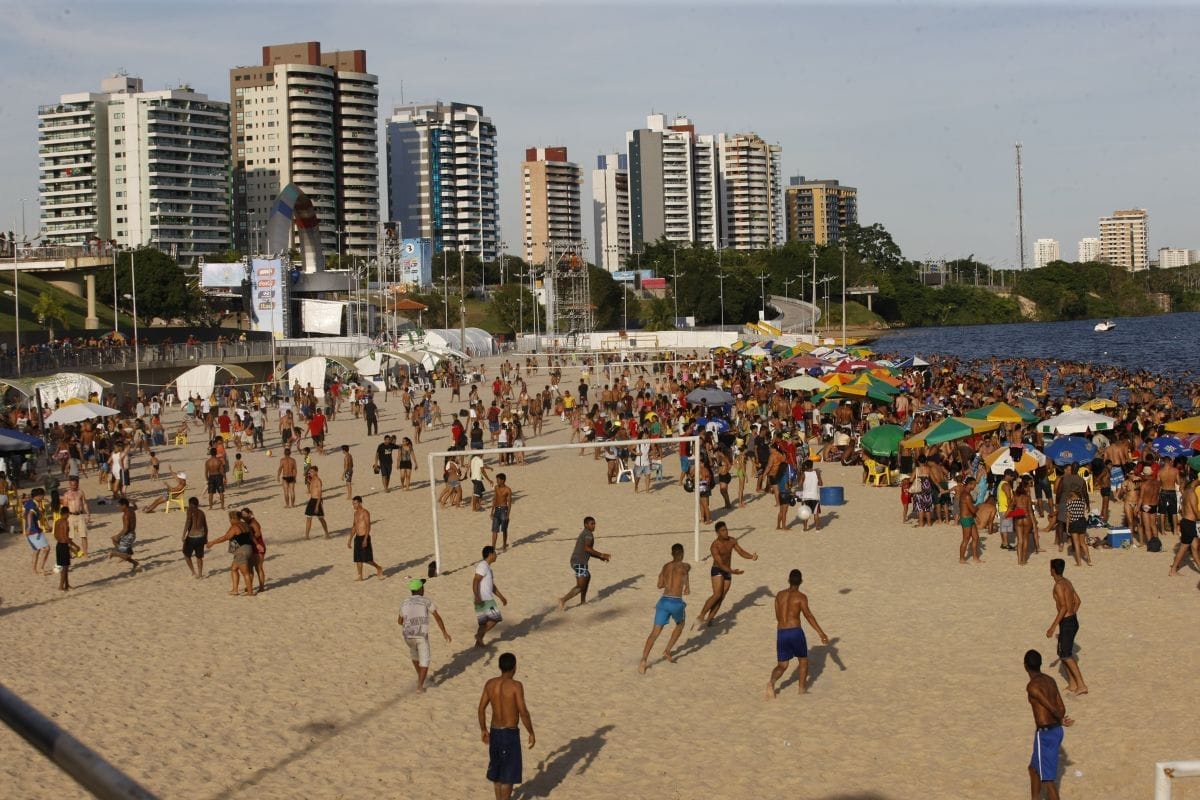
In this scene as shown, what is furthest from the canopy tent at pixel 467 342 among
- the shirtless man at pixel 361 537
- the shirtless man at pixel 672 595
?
the shirtless man at pixel 672 595

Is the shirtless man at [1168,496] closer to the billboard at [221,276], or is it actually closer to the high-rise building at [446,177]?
the billboard at [221,276]

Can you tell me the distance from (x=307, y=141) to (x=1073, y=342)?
81.1 meters

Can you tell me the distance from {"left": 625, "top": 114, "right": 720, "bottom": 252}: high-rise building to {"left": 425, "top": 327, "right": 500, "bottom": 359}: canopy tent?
117 meters

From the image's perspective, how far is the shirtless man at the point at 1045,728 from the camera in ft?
25.6

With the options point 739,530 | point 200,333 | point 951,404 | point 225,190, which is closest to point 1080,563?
point 739,530

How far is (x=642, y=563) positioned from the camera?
53.9 feet

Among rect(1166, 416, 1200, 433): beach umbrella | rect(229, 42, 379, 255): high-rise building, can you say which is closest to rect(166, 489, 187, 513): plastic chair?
rect(1166, 416, 1200, 433): beach umbrella

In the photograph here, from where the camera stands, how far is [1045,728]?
7883 millimetres

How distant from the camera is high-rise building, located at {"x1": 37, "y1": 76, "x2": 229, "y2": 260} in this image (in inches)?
4751

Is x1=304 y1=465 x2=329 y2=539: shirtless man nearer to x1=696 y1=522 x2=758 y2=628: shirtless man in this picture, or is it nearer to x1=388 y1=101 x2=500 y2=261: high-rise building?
x1=696 y1=522 x2=758 y2=628: shirtless man

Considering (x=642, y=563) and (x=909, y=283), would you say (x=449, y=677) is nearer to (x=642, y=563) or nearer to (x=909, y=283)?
(x=642, y=563)

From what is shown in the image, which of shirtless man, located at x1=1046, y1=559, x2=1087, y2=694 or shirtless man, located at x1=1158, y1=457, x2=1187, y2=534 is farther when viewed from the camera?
shirtless man, located at x1=1158, y1=457, x2=1187, y2=534

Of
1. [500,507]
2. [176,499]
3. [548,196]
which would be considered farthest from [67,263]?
[548,196]

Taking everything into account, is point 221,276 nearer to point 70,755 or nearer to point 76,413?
point 76,413
